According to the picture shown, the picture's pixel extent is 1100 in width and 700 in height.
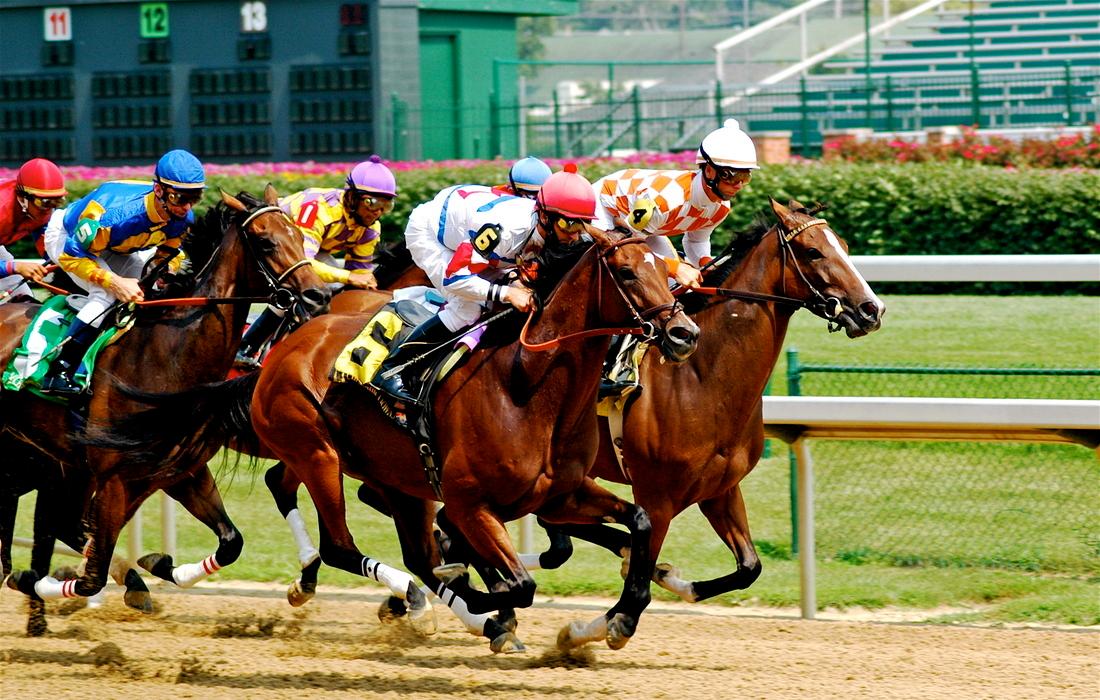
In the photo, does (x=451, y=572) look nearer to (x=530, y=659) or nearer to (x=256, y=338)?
(x=530, y=659)

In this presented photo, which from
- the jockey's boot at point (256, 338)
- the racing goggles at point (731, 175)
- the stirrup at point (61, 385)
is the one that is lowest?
the stirrup at point (61, 385)

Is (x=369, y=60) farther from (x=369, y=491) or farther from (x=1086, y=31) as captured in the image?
(x=1086, y=31)

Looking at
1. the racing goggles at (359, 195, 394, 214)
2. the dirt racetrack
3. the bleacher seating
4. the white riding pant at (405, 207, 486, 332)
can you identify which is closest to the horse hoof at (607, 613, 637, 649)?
the dirt racetrack

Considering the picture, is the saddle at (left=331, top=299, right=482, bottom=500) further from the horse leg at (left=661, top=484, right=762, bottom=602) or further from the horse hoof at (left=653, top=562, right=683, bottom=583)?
the horse leg at (left=661, top=484, right=762, bottom=602)

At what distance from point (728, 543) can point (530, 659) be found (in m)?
0.80

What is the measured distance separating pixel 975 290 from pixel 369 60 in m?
6.05

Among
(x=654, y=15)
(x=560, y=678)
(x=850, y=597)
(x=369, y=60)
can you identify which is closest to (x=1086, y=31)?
(x=369, y=60)

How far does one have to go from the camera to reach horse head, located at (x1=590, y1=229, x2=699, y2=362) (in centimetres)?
463

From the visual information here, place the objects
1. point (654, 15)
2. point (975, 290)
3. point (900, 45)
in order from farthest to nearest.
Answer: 1. point (654, 15)
2. point (900, 45)
3. point (975, 290)

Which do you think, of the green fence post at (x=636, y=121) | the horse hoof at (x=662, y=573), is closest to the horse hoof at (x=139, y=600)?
the horse hoof at (x=662, y=573)

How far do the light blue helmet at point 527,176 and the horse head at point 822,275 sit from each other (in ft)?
4.40

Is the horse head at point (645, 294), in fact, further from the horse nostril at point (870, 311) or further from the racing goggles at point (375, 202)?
the racing goggles at point (375, 202)

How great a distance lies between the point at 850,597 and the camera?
629 centimetres

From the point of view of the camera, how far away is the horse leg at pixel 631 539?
203 inches
